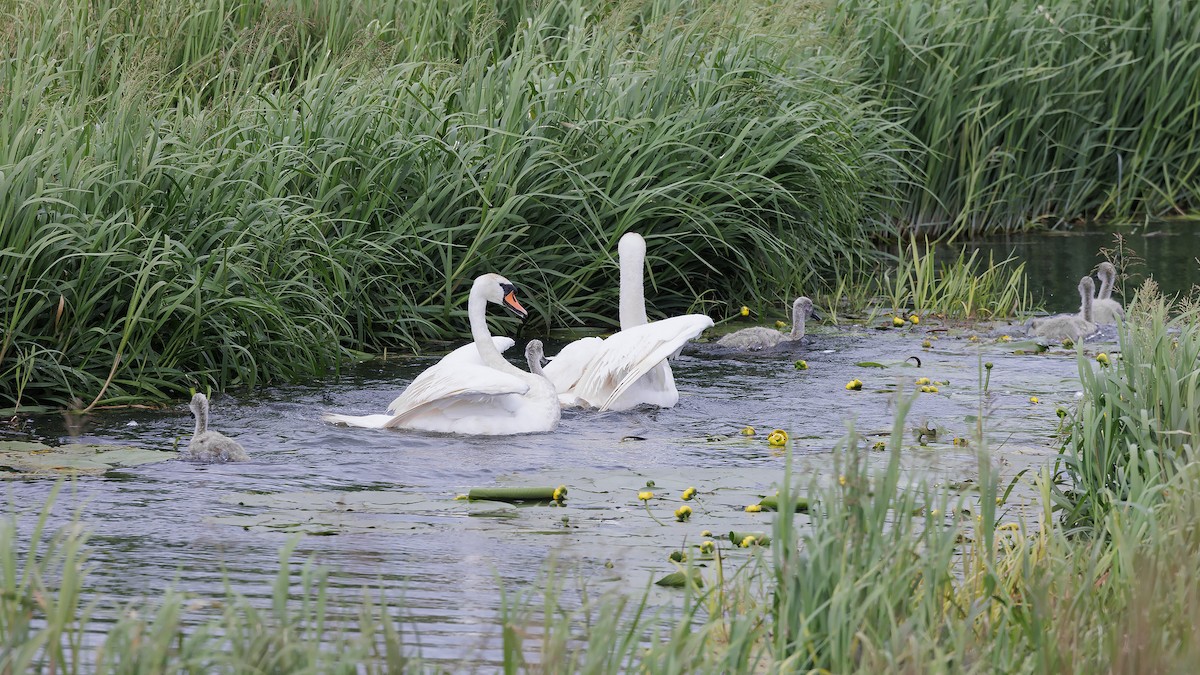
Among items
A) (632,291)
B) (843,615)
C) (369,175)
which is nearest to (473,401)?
(632,291)

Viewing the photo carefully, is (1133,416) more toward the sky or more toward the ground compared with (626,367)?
more toward the sky

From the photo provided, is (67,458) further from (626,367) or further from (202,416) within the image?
(626,367)

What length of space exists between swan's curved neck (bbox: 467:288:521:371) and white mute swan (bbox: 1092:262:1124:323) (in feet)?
13.1

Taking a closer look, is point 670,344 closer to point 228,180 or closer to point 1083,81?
point 228,180

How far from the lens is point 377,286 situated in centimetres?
950

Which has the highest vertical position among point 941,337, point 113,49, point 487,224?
point 113,49

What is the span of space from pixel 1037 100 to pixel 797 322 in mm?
4811

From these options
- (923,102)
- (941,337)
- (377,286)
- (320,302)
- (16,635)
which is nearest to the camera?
(16,635)

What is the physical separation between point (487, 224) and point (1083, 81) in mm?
6327

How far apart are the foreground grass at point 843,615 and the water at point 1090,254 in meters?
6.84

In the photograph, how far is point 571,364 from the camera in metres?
8.40

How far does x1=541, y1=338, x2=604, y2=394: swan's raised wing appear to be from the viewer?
328 inches

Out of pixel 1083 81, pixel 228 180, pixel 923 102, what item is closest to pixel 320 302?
pixel 228 180

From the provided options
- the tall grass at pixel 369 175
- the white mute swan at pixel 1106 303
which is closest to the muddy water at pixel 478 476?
the tall grass at pixel 369 175
